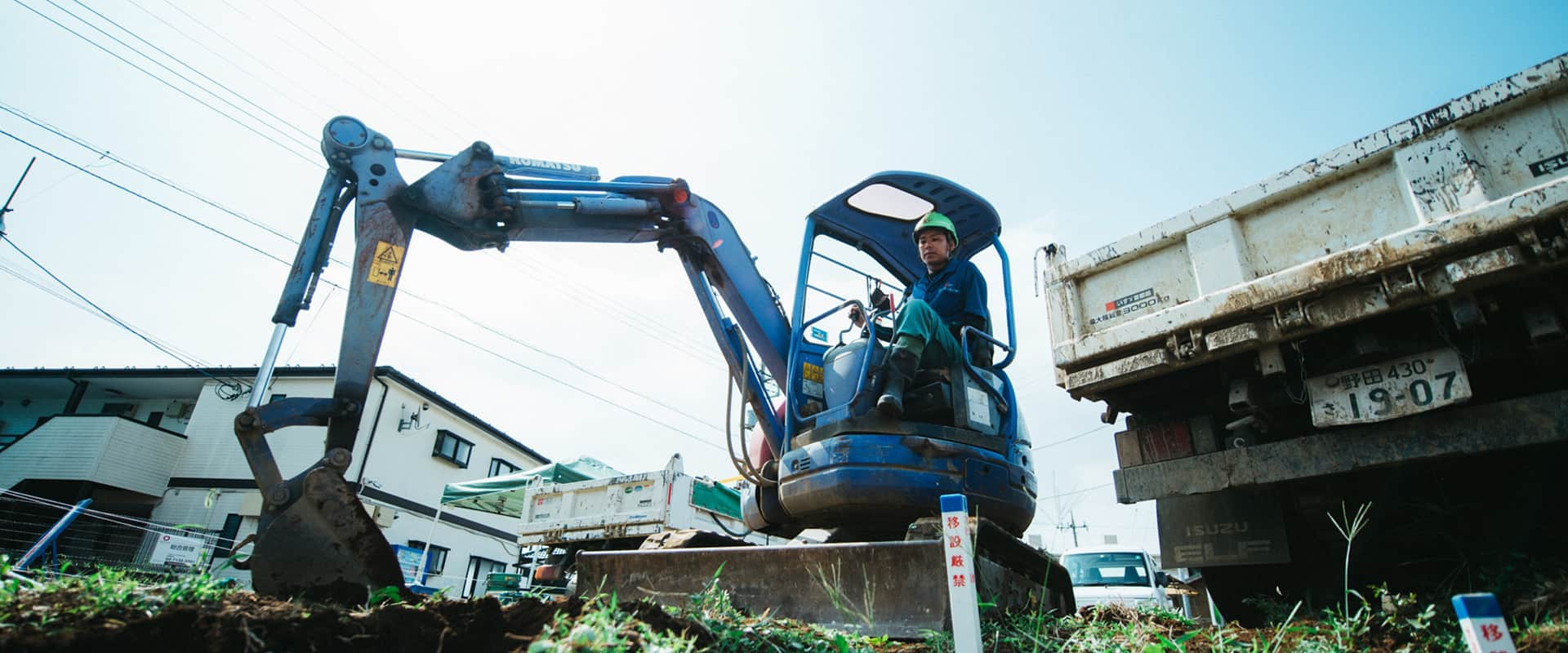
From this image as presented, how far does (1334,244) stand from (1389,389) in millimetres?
767

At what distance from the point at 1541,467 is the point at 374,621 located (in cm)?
510

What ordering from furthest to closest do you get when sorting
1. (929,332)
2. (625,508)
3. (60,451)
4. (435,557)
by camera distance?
1. (435,557)
2. (60,451)
3. (625,508)
4. (929,332)

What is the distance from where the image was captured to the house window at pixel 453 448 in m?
23.2

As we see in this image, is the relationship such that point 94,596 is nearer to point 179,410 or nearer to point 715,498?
point 715,498

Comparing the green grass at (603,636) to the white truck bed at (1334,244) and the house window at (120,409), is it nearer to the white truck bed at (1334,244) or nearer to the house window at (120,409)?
the white truck bed at (1334,244)

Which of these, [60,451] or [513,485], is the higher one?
[60,451]

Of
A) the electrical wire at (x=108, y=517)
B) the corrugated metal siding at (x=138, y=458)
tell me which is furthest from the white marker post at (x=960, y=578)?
the corrugated metal siding at (x=138, y=458)

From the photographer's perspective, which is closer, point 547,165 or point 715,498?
point 547,165

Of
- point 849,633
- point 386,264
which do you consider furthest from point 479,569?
point 849,633

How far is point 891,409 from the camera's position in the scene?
4293mm

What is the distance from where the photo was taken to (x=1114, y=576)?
12297 mm

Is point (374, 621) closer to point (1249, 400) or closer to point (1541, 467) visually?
point (1249, 400)

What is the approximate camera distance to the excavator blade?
2898 millimetres

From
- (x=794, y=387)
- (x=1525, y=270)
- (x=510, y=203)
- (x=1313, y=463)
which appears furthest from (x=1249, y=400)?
(x=510, y=203)
